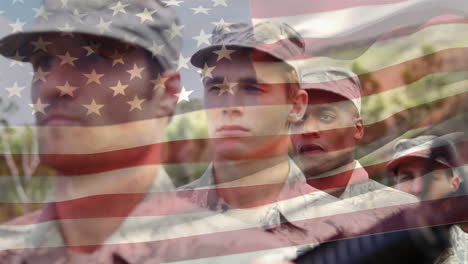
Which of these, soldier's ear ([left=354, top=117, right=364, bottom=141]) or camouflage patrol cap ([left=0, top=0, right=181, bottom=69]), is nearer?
camouflage patrol cap ([left=0, top=0, right=181, bottom=69])

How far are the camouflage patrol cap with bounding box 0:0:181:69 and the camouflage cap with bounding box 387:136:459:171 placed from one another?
0.86 m

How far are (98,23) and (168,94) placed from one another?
0.33 metres

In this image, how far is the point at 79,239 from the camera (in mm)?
1927

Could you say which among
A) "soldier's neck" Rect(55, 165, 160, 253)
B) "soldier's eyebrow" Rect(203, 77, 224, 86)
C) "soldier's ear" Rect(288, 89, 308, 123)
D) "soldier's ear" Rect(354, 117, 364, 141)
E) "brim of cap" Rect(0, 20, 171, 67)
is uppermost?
"brim of cap" Rect(0, 20, 171, 67)

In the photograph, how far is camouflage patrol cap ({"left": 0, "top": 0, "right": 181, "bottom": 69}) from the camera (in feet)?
6.35

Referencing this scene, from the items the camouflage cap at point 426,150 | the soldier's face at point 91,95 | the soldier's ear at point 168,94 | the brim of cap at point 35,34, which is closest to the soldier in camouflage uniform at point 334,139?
the camouflage cap at point 426,150

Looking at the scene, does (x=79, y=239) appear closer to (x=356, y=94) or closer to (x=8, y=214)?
(x=8, y=214)

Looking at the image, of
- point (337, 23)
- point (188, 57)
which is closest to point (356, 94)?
point (337, 23)

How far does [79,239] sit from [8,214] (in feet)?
0.85

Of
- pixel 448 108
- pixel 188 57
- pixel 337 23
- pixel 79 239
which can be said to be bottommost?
pixel 79 239

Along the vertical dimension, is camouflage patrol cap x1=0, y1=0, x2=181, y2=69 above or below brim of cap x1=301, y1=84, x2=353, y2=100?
above

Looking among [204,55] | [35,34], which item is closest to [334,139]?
[204,55]

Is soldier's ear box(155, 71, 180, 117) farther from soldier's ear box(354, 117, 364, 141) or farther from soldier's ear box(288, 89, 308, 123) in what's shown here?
soldier's ear box(354, 117, 364, 141)

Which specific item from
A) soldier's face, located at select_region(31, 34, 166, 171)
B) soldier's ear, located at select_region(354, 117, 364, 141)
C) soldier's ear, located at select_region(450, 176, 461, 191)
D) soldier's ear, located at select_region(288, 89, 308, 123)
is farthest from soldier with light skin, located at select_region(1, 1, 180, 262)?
soldier's ear, located at select_region(450, 176, 461, 191)
